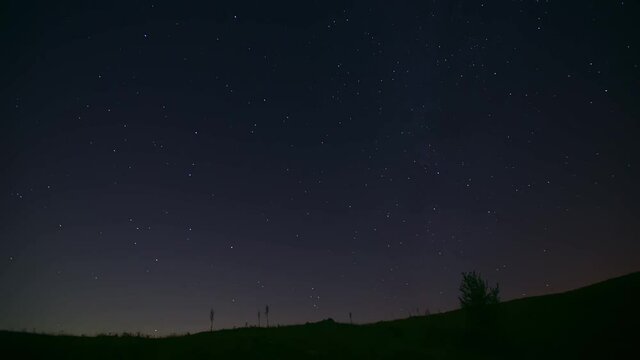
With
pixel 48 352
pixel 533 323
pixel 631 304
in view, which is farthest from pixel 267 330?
pixel 631 304

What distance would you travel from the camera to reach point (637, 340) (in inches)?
1105

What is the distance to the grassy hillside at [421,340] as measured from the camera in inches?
1045

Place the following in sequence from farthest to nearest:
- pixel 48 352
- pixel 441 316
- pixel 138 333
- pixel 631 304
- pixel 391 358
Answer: pixel 441 316
pixel 631 304
pixel 138 333
pixel 391 358
pixel 48 352

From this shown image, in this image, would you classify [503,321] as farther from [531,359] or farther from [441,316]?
[441,316]

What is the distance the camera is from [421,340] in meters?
32.5

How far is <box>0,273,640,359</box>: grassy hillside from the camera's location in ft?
87.0

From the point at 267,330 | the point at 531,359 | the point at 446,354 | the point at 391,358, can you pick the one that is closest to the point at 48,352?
the point at 267,330

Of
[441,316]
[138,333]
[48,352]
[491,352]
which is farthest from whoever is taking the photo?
[441,316]

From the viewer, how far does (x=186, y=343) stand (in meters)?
29.2

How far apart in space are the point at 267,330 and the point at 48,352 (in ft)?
52.0

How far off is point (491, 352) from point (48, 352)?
2890 centimetres

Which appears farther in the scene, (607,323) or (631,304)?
Result: (631,304)

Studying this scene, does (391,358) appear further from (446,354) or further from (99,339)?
(99,339)

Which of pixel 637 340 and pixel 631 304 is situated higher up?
pixel 631 304
